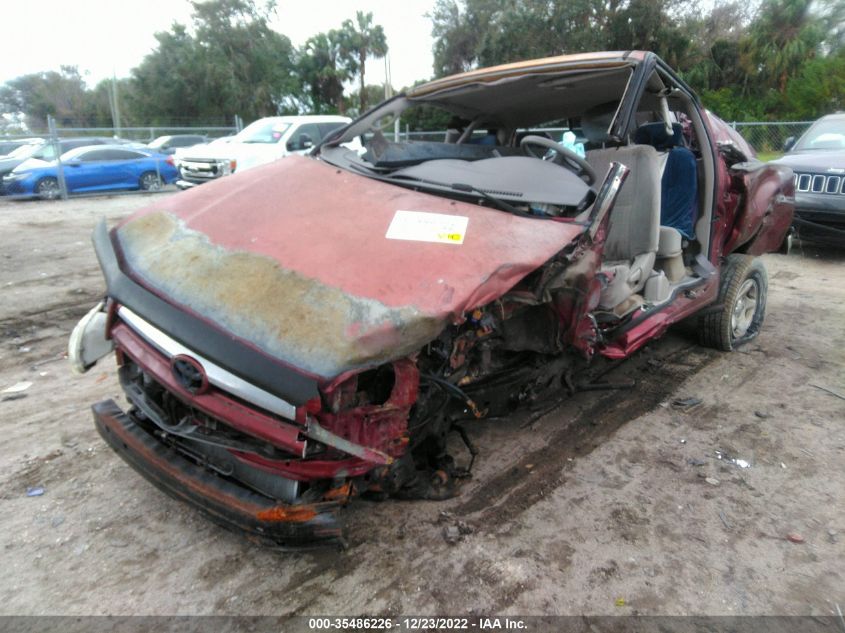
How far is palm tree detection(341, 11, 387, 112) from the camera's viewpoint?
38031 mm

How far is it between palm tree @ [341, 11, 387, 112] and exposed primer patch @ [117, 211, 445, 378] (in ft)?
123

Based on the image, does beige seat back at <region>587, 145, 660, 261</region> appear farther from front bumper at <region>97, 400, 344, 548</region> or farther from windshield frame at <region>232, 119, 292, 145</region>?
windshield frame at <region>232, 119, 292, 145</region>

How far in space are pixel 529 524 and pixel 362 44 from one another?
132 ft

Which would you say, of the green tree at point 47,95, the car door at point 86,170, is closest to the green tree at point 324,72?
the green tree at point 47,95

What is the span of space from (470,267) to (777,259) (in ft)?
24.8

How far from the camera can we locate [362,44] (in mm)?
38344

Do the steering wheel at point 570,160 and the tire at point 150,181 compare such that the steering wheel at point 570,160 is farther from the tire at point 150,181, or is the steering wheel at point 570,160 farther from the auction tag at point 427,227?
the tire at point 150,181

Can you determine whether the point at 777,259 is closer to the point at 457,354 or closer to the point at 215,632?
the point at 457,354

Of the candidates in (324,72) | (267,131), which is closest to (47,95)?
(324,72)

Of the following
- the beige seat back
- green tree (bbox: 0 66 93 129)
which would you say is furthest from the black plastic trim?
green tree (bbox: 0 66 93 129)

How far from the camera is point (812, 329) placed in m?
5.41

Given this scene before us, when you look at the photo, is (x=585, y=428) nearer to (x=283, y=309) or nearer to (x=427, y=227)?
(x=427, y=227)

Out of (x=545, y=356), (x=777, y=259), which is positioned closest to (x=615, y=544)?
(x=545, y=356)

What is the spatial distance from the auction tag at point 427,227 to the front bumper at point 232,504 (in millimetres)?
1184
